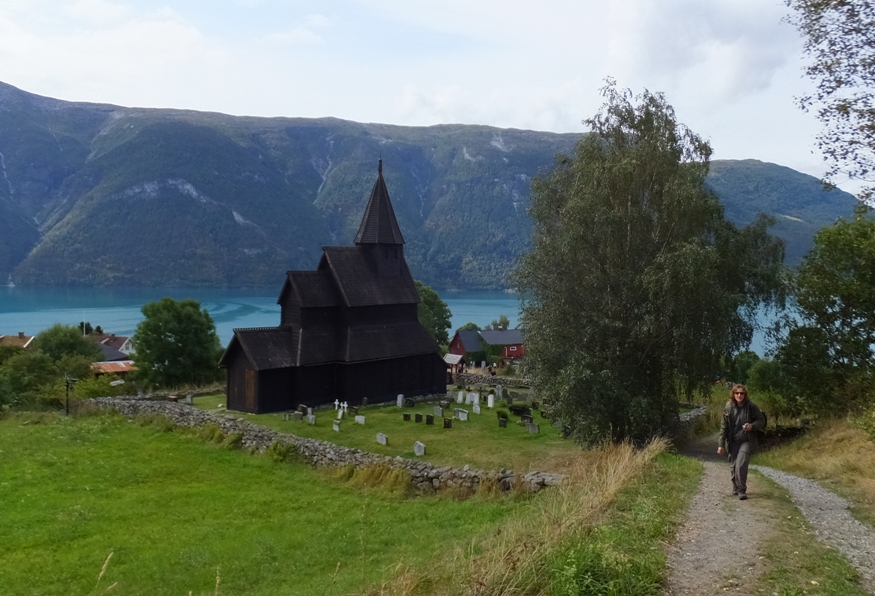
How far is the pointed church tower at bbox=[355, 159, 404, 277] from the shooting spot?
105 ft

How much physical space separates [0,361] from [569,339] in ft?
140

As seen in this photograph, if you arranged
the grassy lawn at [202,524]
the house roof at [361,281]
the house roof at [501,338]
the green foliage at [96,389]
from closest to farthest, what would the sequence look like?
→ the grassy lawn at [202,524]
the house roof at [361,281]
the green foliage at [96,389]
the house roof at [501,338]

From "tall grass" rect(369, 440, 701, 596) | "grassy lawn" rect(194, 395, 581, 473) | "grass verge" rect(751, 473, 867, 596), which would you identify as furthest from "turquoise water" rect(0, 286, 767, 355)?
"tall grass" rect(369, 440, 701, 596)

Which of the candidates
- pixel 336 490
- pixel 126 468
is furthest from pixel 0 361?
pixel 336 490

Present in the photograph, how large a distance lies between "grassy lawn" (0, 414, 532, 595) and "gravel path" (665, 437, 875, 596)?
3141mm

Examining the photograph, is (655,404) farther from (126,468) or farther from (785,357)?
(126,468)

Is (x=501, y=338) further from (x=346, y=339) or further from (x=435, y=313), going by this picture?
(x=346, y=339)

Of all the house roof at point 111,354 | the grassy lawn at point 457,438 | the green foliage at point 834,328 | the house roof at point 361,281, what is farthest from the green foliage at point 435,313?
the green foliage at point 834,328

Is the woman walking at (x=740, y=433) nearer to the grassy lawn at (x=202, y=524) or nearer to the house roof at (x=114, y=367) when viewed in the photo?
the grassy lawn at (x=202, y=524)

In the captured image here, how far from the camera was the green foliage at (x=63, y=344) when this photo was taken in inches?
1937

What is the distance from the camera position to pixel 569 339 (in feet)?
60.3

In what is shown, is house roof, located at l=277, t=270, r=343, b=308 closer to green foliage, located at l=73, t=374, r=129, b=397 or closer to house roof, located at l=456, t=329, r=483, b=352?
green foliage, located at l=73, t=374, r=129, b=397

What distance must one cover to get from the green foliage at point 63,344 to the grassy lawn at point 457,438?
2885 centimetres

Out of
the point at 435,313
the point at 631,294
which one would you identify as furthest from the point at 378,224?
the point at 435,313
